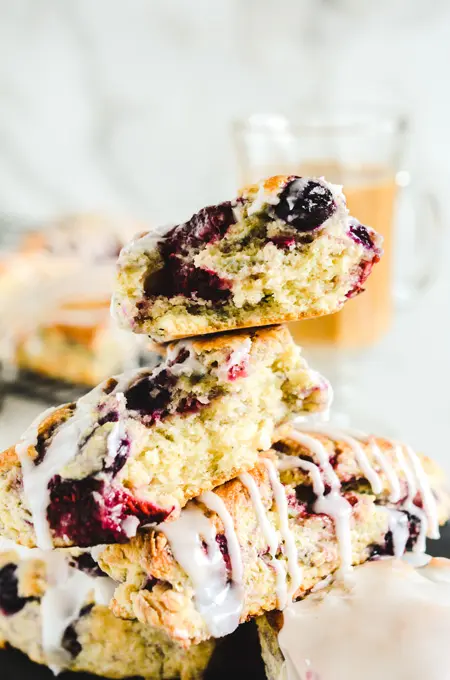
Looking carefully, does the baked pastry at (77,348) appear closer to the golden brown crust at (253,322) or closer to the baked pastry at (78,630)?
the baked pastry at (78,630)

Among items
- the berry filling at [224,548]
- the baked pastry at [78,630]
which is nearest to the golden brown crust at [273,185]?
the berry filling at [224,548]

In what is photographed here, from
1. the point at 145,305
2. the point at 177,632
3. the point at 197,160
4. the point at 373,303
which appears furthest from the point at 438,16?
the point at 177,632

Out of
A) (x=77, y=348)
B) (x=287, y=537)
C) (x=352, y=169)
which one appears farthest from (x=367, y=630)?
(x=77, y=348)

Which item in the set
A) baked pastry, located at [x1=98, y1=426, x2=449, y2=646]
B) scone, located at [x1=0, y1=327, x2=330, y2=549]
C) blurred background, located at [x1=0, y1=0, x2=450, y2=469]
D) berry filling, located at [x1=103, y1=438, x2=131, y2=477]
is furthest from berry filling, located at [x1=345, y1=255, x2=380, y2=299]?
blurred background, located at [x1=0, y1=0, x2=450, y2=469]

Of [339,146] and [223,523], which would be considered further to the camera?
[339,146]

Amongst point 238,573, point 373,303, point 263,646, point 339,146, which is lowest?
point 263,646

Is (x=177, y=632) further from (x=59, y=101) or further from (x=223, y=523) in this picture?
(x=59, y=101)
